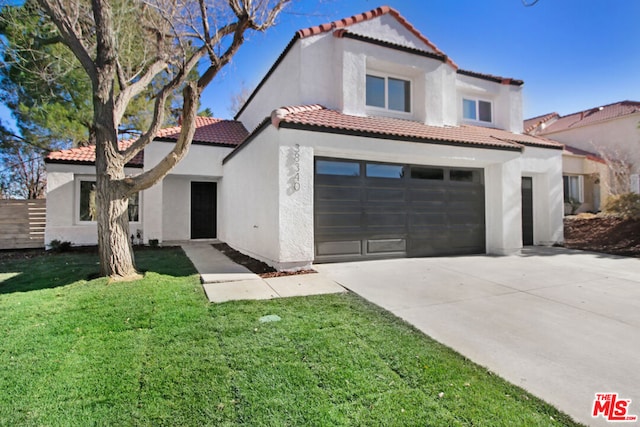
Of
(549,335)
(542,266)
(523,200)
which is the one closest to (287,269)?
(549,335)

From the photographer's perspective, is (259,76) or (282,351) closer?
(282,351)

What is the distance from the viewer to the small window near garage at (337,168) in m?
8.72

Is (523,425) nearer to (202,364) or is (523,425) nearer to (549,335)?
(549,335)

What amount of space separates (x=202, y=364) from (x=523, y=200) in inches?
543

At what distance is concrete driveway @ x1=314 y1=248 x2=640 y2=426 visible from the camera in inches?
125

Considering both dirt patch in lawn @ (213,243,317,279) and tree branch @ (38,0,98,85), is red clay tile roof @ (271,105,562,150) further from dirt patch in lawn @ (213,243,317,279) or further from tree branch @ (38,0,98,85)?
tree branch @ (38,0,98,85)

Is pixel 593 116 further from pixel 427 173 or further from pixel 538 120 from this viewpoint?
pixel 427 173

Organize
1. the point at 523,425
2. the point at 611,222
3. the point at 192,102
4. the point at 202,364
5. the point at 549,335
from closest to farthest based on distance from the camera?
the point at 523,425 < the point at 202,364 < the point at 549,335 < the point at 192,102 < the point at 611,222

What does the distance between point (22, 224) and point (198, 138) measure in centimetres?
800

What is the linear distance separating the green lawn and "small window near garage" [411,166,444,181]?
5.85m

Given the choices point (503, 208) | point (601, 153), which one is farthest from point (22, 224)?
point (601, 153)

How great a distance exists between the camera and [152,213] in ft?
44.4

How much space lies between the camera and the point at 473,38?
10.3 m

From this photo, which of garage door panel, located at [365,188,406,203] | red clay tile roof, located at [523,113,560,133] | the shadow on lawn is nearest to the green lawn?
the shadow on lawn
